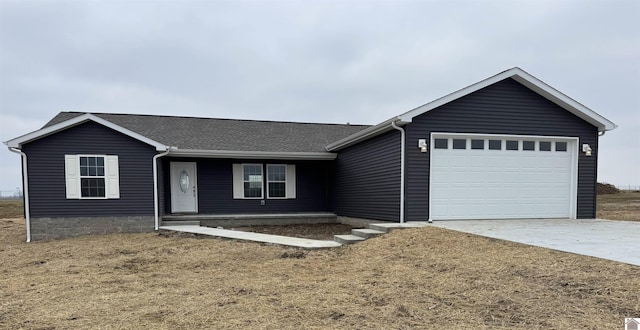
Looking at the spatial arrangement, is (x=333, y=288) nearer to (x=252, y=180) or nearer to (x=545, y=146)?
(x=545, y=146)

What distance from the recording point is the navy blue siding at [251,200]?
13.0m

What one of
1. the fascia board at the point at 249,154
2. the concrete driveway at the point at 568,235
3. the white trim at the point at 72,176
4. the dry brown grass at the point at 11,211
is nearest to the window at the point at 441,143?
the concrete driveway at the point at 568,235

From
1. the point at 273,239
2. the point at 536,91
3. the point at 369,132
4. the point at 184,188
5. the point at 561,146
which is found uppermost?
the point at 536,91

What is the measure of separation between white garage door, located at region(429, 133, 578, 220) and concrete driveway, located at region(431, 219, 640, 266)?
0.41 meters

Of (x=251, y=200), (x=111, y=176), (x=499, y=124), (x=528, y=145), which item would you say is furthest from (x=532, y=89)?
(x=111, y=176)

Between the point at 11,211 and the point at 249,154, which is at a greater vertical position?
the point at 249,154

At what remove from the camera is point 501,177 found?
9.80 metres

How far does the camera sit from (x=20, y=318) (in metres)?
3.61

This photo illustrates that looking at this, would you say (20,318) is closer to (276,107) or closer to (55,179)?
(55,179)

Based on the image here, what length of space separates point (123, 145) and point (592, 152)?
13.8 metres

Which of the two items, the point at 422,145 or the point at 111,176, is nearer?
the point at 422,145

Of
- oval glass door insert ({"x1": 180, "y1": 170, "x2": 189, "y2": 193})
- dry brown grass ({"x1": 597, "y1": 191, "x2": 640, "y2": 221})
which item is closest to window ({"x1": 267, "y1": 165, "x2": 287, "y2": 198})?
oval glass door insert ({"x1": 180, "y1": 170, "x2": 189, "y2": 193})

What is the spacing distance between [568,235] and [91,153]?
39.9 ft

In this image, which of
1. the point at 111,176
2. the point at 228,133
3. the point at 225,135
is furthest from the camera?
the point at 228,133
